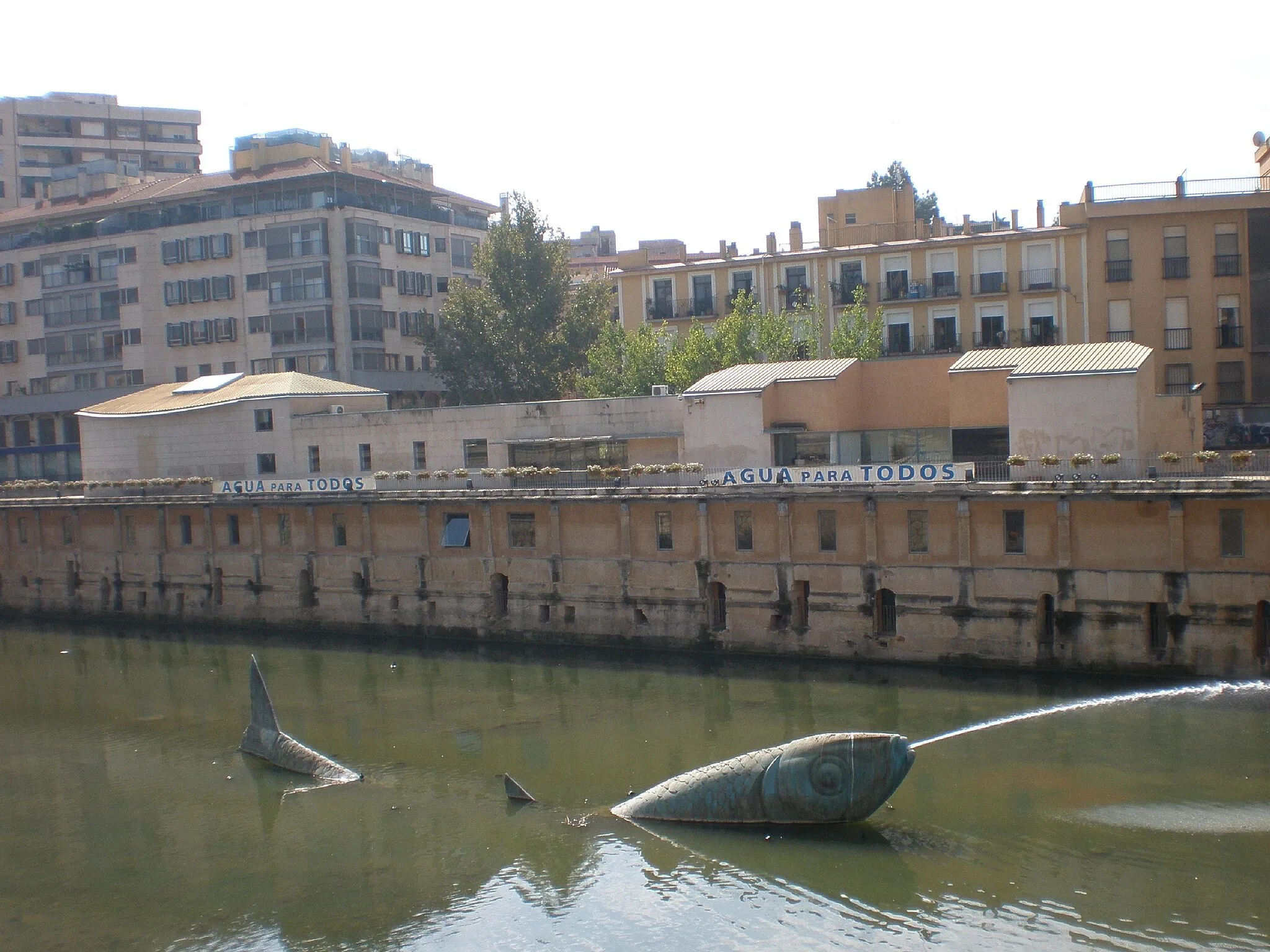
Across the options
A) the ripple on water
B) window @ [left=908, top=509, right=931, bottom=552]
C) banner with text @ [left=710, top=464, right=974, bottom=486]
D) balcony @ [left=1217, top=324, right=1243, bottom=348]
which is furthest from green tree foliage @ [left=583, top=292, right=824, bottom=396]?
the ripple on water

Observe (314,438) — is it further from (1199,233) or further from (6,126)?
(6,126)

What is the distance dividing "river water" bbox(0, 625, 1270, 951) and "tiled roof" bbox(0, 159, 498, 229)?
158 feet

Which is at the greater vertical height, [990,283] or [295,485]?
[990,283]

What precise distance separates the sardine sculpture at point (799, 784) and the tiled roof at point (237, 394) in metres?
40.4

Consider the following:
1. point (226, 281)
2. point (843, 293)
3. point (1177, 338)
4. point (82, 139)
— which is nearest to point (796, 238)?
point (843, 293)

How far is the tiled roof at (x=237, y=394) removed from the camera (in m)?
62.6

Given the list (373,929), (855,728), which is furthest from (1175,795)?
(373,929)

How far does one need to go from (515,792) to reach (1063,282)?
4549 centimetres

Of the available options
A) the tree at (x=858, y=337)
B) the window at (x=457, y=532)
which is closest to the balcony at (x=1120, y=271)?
the tree at (x=858, y=337)

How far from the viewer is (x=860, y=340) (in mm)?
62469

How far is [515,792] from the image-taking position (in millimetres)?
29406

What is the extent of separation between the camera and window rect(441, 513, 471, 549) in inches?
2013

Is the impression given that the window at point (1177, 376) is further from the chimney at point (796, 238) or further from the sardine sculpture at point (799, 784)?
the sardine sculpture at point (799, 784)

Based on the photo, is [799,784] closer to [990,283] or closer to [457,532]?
[457,532]
